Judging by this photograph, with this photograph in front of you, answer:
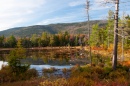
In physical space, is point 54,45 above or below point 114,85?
below

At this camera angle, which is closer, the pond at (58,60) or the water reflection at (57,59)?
the pond at (58,60)

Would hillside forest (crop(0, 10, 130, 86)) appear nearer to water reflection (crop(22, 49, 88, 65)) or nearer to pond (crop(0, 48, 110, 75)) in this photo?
pond (crop(0, 48, 110, 75))

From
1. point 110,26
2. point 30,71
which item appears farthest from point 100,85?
point 110,26

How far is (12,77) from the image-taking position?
20.5m

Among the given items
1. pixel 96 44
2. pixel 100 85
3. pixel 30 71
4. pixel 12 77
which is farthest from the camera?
pixel 96 44

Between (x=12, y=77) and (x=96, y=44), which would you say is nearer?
(x=12, y=77)

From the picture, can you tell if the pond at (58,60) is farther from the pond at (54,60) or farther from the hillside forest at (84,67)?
the hillside forest at (84,67)

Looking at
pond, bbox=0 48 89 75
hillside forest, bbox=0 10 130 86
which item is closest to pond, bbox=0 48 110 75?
pond, bbox=0 48 89 75

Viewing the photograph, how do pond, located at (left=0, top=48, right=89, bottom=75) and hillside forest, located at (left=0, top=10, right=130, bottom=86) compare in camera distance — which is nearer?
hillside forest, located at (left=0, top=10, right=130, bottom=86)

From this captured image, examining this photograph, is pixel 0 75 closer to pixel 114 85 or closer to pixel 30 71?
pixel 30 71

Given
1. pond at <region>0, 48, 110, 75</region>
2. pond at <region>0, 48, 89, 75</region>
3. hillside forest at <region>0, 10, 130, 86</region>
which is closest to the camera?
hillside forest at <region>0, 10, 130, 86</region>

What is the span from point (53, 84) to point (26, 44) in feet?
408

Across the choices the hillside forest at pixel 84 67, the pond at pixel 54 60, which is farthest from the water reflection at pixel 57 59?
the hillside forest at pixel 84 67

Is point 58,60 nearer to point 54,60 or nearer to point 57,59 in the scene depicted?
point 54,60
